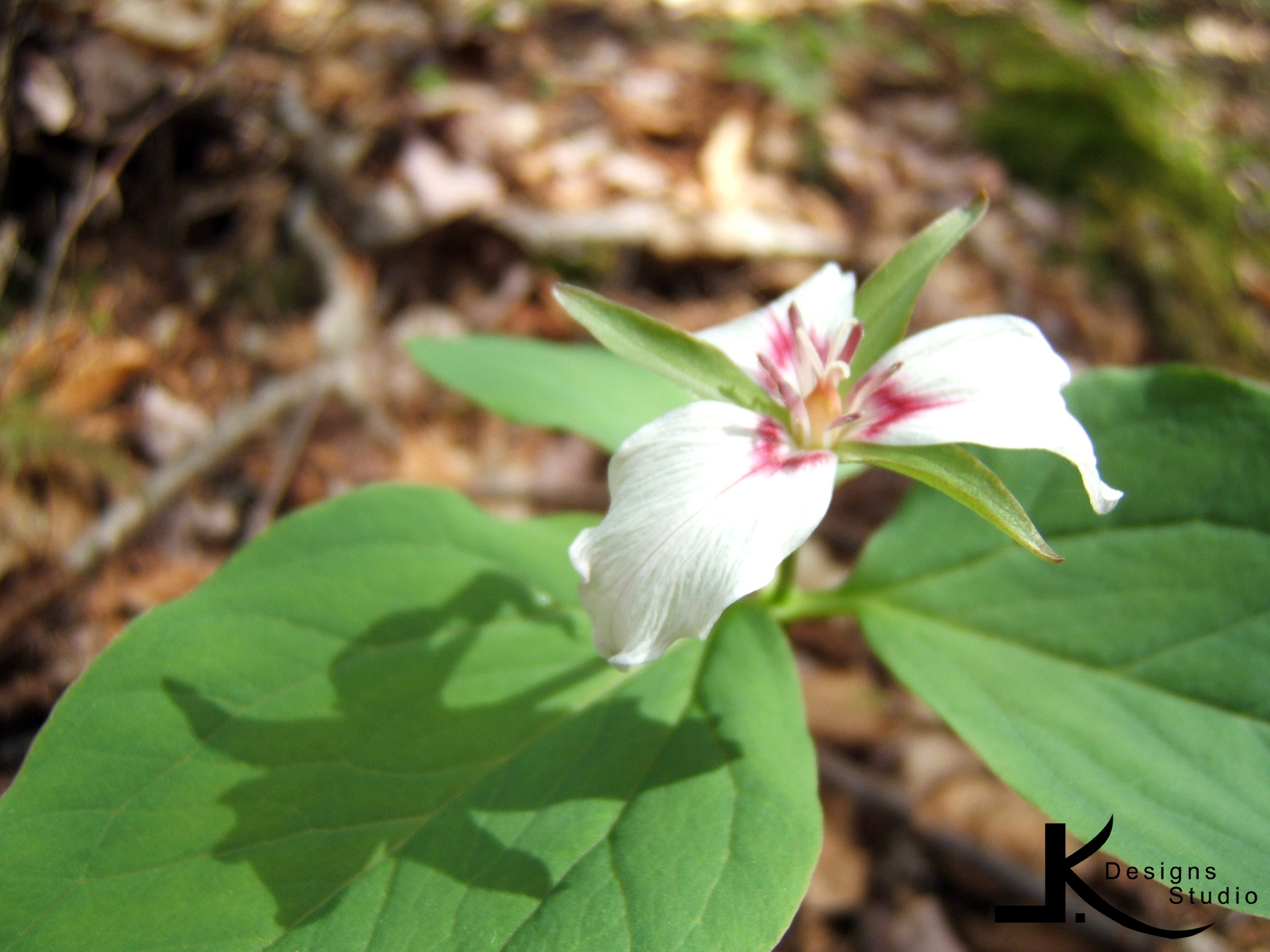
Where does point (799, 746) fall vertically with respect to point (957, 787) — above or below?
above

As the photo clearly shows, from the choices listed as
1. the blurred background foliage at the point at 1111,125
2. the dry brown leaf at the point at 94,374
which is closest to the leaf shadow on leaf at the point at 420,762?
the dry brown leaf at the point at 94,374

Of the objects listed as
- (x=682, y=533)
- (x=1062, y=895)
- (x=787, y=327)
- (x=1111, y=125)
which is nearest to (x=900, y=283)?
(x=787, y=327)

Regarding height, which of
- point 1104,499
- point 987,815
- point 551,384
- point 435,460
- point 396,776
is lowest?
point 987,815

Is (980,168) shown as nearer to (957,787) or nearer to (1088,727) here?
(957,787)

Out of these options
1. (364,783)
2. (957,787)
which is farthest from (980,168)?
(364,783)

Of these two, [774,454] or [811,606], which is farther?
[811,606]

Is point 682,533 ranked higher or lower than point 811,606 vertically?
higher

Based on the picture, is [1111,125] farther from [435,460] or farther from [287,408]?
[287,408]
